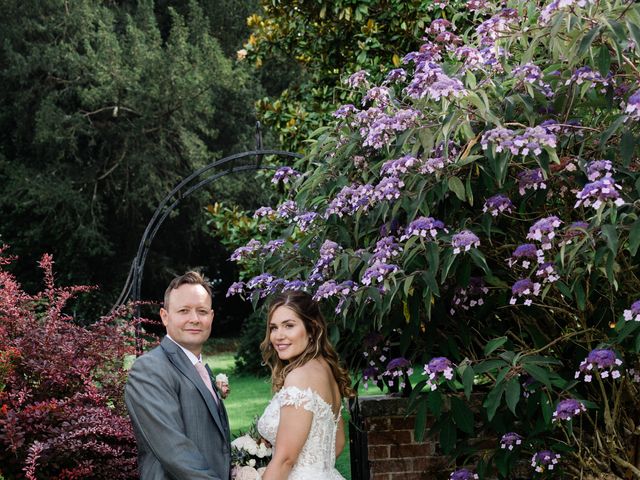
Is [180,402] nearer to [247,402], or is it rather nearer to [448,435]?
[448,435]

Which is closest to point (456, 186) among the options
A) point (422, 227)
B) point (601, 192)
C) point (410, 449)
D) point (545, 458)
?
point (422, 227)

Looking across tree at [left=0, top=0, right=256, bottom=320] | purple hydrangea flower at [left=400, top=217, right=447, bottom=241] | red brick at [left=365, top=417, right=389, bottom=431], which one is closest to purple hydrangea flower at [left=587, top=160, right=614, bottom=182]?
purple hydrangea flower at [left=400, top=217, right=447, bottom=241]

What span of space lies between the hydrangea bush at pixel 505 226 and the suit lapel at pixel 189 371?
0.77m

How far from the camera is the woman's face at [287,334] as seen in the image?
366 centimetres

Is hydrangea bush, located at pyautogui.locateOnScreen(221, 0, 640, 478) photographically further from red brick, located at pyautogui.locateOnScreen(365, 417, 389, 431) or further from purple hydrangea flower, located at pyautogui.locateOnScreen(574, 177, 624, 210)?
red brick, located at pyautogui.locateOnScreen(365, 417, 389, 431)

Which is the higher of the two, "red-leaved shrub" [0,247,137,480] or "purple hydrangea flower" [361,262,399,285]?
"purple hydrangea flower" [361,262,399,285]

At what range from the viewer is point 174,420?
10.4ft

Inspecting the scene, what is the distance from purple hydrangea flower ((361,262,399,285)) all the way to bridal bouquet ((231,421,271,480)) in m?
0.83

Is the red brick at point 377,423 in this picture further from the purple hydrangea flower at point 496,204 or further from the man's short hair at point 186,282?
the man's short hair at point 186,282

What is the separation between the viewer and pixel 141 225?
20.9m

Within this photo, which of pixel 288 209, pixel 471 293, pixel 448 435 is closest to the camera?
pixel 471 293

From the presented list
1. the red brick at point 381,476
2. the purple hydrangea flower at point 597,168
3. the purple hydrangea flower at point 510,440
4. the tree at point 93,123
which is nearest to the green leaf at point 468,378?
the purple hydrangea flower at point 510,440

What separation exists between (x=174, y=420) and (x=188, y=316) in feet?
1.41

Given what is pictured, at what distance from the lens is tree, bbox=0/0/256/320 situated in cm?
1928
